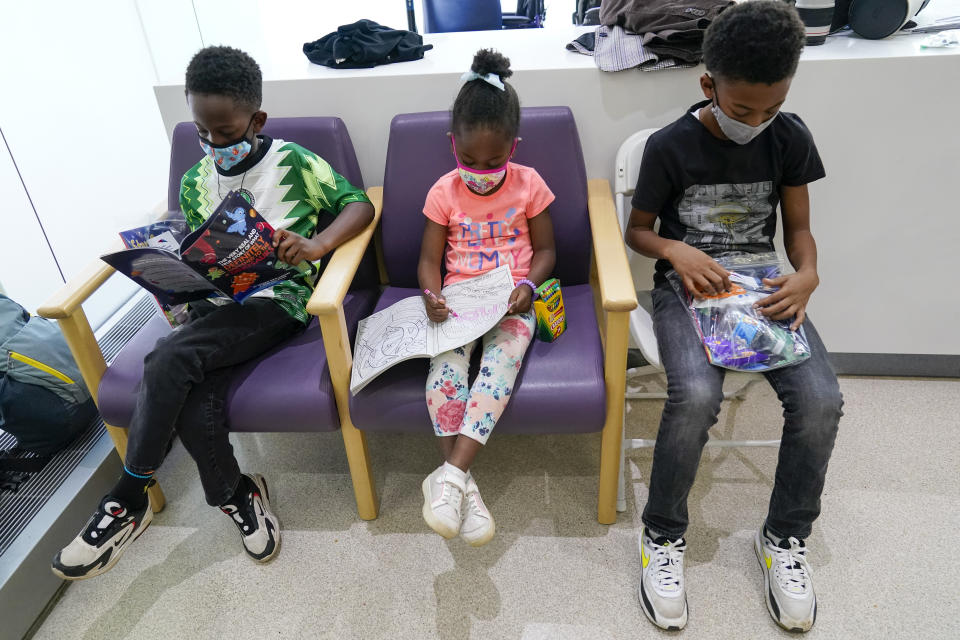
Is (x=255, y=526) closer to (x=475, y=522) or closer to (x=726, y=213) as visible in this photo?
(x=475, y=522)

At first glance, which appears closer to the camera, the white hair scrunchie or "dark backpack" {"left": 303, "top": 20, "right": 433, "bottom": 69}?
the white hair scrunchie

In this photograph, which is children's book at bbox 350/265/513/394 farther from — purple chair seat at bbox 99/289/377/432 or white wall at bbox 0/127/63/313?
white wall at bbox 0/127/63/313

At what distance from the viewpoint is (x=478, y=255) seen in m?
1.69

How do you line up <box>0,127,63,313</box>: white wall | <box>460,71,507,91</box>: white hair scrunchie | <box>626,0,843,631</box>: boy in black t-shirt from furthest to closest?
<box>0,127,63,313</box>: white wall
<box>460,71,507,91</box>: white hair scrunchie
<box>626,0,843,631</box>: boy in black t-shirt

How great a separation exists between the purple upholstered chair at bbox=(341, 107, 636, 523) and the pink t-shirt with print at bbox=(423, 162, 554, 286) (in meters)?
0.12

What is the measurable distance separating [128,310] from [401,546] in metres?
1.41

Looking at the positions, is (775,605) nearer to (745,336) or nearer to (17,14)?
(745,336)

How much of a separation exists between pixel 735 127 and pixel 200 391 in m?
1.31

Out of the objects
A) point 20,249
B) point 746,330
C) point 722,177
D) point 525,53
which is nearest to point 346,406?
point 746,330

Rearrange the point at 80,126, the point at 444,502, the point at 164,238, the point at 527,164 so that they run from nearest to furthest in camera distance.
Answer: the point at 444,502 < the point at 164,238 < the point at 527,164 < the point at 80,126

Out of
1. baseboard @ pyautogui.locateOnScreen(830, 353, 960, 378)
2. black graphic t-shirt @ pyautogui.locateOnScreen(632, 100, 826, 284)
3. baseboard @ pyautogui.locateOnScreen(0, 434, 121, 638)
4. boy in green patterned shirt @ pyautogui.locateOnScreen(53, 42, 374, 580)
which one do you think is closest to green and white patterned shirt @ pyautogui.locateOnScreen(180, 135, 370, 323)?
boy in green patterned shirt @ pyautogui.locateOnScreen(53, 42, 374, 580)

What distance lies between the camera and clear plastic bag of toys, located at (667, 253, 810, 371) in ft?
4.66

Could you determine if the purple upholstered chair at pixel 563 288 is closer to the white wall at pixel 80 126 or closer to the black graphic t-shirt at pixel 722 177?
the black graphic t-shirt at pixel 722 177

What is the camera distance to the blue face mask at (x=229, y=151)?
1569 millimetres
